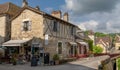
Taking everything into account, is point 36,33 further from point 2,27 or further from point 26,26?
point 2,27

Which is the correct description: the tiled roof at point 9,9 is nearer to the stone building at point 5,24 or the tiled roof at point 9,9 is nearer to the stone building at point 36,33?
the stone building at point 5,24

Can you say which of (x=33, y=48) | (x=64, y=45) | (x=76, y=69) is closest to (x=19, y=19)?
(x=33, y=48)

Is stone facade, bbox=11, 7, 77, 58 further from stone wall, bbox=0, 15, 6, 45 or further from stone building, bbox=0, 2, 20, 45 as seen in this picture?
stone wall, bbox=0, 15, 6, 45

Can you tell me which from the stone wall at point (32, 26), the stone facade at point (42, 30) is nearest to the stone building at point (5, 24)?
the stone facade at point (42, 30)

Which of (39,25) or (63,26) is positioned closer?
(39,25)

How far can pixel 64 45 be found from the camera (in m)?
33.4

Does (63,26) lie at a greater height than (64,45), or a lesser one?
greater

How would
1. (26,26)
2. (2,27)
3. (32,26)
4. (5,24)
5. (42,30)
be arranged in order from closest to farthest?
(42,30), (32,26), (26,26), (5,24), (2,27)

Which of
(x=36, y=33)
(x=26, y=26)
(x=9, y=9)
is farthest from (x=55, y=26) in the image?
(x=9, y=9)

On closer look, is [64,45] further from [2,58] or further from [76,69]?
[76,69]

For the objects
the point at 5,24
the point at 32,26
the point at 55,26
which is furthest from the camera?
the point at 5,24

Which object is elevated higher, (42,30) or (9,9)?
(9,9)

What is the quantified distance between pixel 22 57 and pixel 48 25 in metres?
5.50

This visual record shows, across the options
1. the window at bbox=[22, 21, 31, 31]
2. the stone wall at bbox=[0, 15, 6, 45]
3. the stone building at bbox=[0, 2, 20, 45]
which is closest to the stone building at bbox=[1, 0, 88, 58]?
the window at bbox=[22, 21, 31, 31]
